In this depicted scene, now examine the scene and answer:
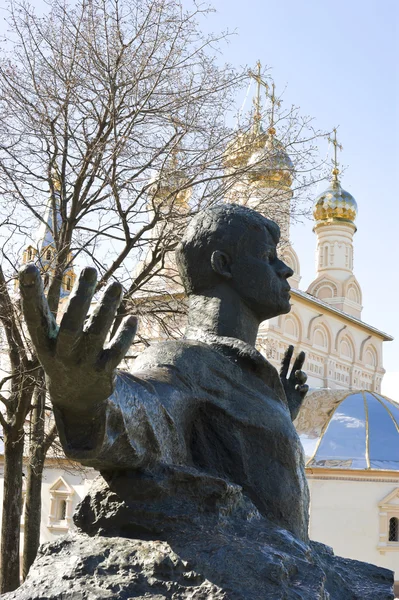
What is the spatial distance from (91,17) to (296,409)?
8.91m

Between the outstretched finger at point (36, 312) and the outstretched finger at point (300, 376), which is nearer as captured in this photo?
the outstretched finger at point (36, 312)

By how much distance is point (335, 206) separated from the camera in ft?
134

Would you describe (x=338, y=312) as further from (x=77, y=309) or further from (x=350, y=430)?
(x=77, y=309)

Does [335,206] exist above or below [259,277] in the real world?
above

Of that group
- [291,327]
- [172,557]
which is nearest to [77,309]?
[172,557]

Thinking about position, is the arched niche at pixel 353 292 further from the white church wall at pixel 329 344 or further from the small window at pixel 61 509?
the small window at pixel 61 509

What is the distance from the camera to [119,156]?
11.2 m

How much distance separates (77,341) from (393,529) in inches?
Result: 912

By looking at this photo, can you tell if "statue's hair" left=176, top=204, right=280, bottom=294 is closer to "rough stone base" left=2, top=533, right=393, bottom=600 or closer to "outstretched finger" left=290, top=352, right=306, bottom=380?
"outstretched finger" left=290, top=352, right=306, bottom=380

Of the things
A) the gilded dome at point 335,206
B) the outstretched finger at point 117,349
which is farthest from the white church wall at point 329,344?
the outstretched finger at point 117,349

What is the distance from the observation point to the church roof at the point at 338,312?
34.1 meters

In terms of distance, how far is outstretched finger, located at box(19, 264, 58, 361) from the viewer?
203cm

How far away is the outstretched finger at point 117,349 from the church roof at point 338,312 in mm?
30299

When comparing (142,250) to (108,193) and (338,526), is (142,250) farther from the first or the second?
(338,526)
